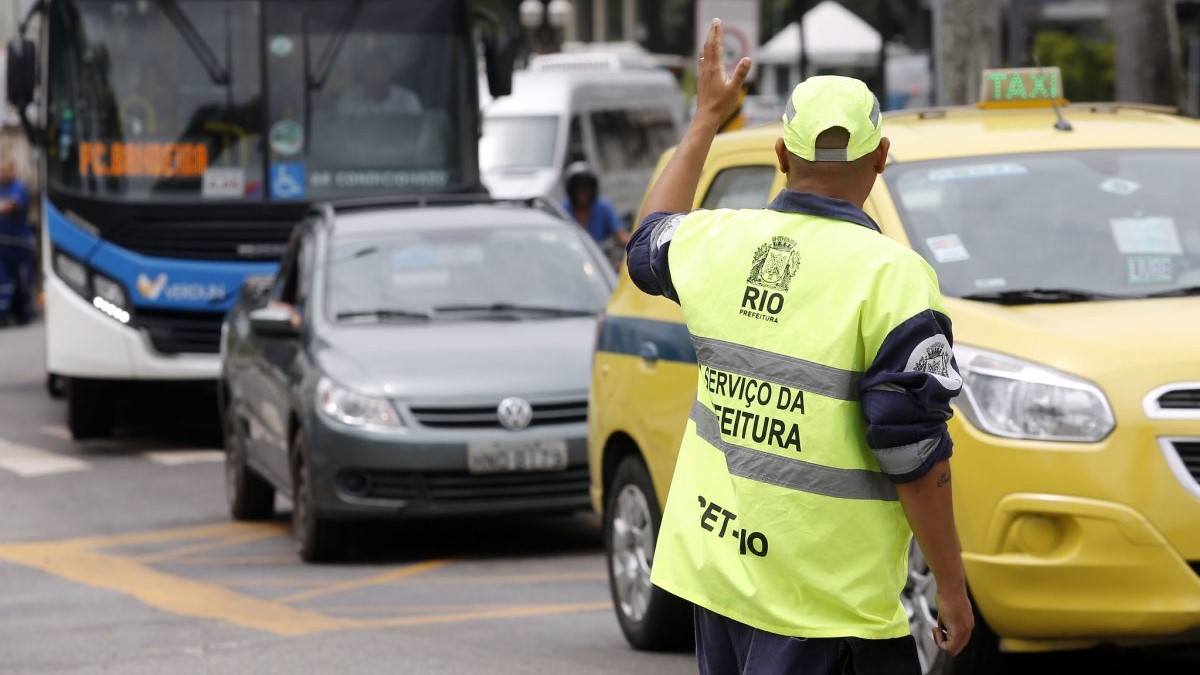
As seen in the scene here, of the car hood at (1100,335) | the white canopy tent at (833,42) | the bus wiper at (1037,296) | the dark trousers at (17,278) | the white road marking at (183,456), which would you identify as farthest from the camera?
the white canopy tent at (833,42)

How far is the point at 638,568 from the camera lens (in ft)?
25.0

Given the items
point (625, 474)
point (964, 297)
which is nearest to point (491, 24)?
point (625, 474)

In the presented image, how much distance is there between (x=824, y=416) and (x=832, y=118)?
0.50m

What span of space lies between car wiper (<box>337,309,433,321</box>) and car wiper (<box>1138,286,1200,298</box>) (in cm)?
503

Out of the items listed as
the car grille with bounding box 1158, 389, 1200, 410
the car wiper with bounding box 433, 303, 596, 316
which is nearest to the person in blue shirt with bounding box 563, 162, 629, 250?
the car wiper with bounding box 433, 303, 596, 316

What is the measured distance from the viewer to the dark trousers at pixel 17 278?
2770cm

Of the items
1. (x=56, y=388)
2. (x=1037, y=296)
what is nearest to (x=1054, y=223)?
(x=1037, y=296)

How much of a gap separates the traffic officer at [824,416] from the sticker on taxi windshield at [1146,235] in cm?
304

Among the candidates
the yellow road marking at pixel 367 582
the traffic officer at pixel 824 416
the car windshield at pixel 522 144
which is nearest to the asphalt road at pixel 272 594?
the yellow road marking at pixel 367 582

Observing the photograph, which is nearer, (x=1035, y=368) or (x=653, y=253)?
(x=653, y=253)

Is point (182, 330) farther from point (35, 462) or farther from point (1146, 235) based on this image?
point (1146, 235)

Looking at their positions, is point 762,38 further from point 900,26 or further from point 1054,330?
point 1054,330

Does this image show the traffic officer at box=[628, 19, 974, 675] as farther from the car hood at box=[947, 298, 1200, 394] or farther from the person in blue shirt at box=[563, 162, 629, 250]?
the person in blue shirt at box=[563, 162, 629, 250]

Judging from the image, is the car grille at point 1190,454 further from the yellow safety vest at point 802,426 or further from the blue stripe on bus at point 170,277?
the blue stripe on bus at point 170,277
